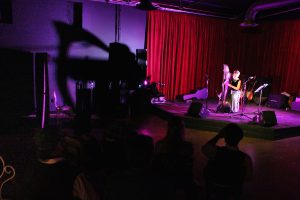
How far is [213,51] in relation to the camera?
1266 cm

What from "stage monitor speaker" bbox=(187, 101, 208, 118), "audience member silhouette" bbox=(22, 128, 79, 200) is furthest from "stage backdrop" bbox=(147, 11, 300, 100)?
"audience member silhouette" bbox=(22, 128, 79, 200)

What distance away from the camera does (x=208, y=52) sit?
495 inches

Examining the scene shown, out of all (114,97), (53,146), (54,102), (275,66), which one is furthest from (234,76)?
(53,146)

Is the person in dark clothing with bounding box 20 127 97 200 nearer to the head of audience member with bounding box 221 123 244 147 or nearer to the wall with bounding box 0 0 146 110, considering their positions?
the head of audience member with bounding box 221 123 244 147

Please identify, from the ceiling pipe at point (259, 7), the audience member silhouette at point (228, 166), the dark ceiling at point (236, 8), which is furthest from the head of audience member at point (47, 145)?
the ceiling pipe at point (259, 7)

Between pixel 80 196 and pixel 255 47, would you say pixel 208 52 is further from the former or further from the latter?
pixel 80 196

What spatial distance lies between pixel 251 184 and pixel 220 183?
7.08 ft

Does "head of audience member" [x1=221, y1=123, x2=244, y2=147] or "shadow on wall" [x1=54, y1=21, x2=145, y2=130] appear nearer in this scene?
"head of audience member" [x1=221, y1=123, x2=244, y2=147]

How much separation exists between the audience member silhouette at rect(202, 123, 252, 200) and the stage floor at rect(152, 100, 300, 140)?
499cm

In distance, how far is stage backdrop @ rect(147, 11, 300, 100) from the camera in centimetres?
1131

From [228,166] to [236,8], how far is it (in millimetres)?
10843

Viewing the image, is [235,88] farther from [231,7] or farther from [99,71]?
[231,7]

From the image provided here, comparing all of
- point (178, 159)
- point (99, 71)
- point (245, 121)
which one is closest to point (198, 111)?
point (245, 121)

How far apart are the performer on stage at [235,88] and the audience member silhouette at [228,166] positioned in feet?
20.1
